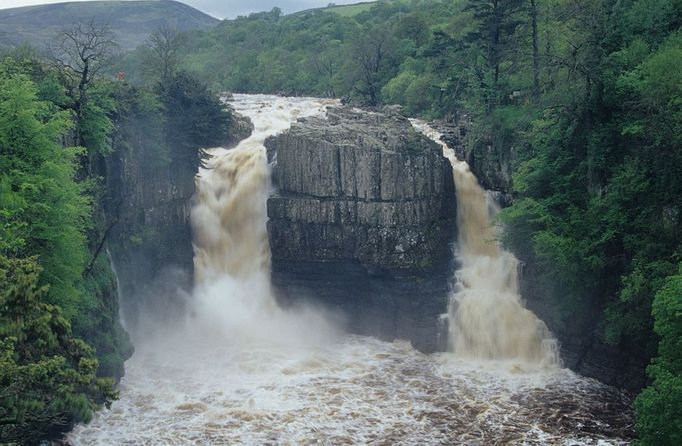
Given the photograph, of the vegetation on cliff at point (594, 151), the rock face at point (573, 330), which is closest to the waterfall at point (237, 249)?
the rock face at point (573, 330)

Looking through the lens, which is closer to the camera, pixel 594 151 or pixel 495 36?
pixel 594 151

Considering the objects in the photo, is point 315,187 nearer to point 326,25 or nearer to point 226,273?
point 226,273

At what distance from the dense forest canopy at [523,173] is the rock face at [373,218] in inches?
187

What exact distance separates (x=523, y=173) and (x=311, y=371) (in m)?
15.1

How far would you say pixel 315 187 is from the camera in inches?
1642

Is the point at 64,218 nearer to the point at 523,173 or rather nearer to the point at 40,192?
the point at 40,192

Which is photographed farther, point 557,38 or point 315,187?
point 557,38

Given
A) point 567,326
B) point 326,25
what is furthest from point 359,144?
point 326,25

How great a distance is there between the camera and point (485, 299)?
40.0 m

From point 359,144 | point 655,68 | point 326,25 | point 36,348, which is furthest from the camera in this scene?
point 326,25

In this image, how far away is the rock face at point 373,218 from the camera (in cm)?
4075

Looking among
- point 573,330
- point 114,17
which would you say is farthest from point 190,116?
point 114,17

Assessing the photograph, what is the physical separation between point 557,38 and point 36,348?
123 ft

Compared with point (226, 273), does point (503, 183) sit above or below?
above
